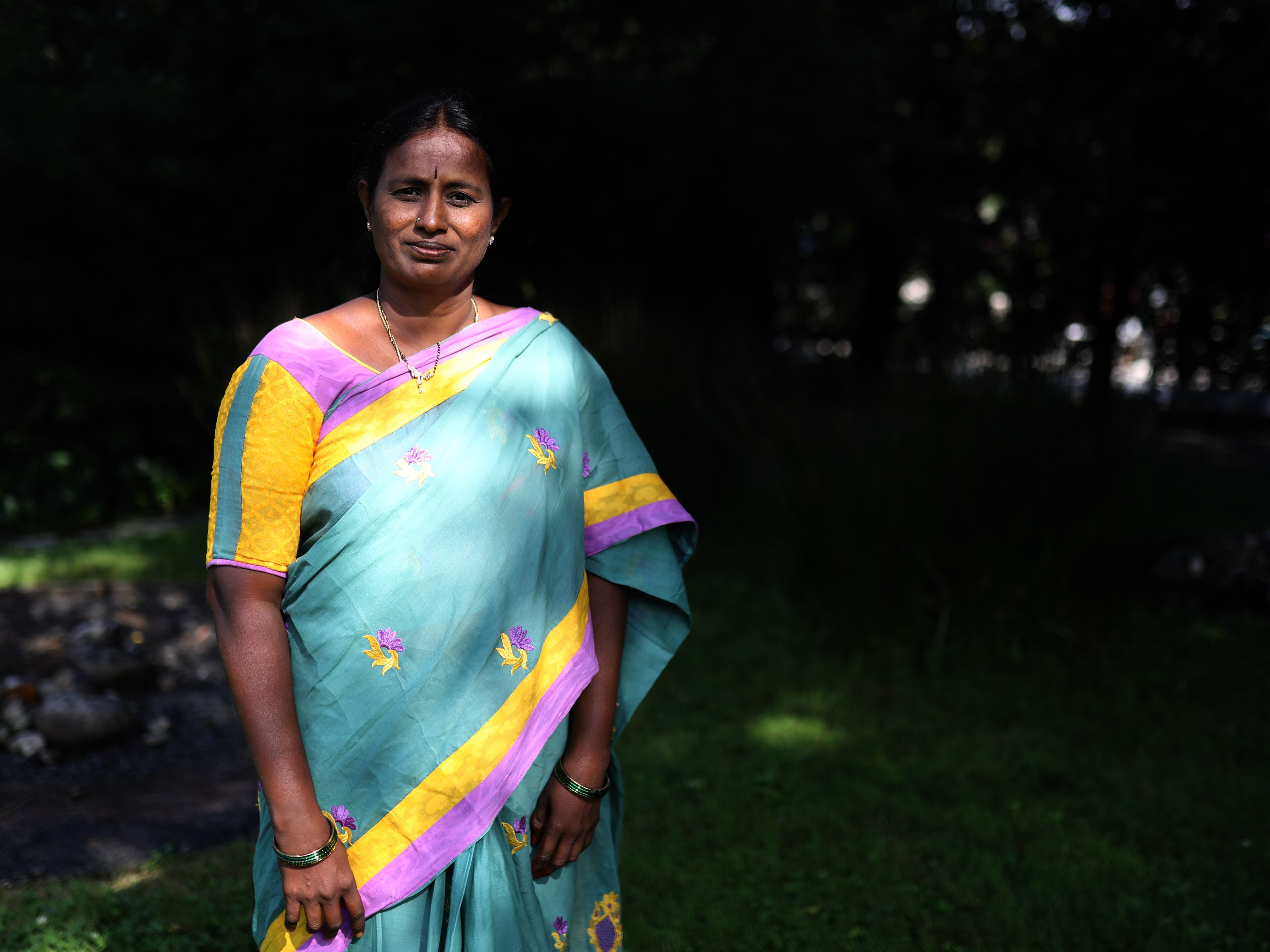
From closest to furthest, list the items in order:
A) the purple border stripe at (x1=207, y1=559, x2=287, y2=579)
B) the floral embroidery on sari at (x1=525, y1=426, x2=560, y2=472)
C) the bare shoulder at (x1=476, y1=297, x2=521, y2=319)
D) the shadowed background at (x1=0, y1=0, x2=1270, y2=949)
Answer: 1. the purple border stripe at (x1=207, y1=559, x2=287, y2=579)
2. the floral embroidery on sari at (x1=525, y1=426, x2=560, y2=472)
3. the bare shoulder at (x1=476, y1=297, x2=521, y2=319)
4. the shadowed background at (x1=0, y1=0, x2=1270, y2=949)

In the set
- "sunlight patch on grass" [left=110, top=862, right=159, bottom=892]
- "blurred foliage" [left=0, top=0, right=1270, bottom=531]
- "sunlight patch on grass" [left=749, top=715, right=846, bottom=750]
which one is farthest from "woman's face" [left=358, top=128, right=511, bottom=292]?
"blurred foliage" [left=0, top=0, right=1270, bottom=531]

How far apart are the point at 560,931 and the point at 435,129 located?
51.8 inches

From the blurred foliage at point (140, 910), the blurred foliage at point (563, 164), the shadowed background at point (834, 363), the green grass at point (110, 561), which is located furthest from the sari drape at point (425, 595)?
the blurred foliage at point (563, 164)

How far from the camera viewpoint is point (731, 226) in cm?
918

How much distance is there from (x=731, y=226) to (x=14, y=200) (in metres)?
6.00

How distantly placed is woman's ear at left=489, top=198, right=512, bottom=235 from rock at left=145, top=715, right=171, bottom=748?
10.1 feet

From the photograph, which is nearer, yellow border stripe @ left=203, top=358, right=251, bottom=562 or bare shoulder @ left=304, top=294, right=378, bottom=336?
yellow border stripe @ left=203, top=358, right=251, bottom=562

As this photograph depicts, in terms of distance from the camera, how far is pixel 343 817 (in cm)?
147

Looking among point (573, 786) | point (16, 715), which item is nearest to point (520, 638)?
point (573, 786)

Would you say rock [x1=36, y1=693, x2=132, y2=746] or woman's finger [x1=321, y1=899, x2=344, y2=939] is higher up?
woman's finger [x1=321, y1=899, x2=344, y2=939]

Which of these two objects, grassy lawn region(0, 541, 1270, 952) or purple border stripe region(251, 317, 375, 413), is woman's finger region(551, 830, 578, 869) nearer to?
purple border stripe region(251, 317, 375, 413)

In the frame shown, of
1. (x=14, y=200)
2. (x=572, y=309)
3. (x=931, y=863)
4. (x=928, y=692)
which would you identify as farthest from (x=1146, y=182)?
(x=14, y=200)

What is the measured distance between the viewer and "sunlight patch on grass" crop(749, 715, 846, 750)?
4000 mm

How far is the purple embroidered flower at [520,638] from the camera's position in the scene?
154 cm
